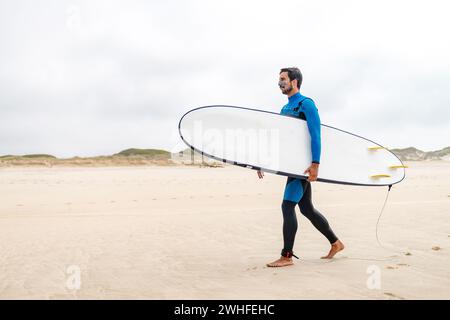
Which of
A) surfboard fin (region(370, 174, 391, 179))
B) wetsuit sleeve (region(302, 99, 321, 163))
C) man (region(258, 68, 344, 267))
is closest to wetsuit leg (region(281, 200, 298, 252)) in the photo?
man (region(258, 68, 344, 267))

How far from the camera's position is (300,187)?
166 inches

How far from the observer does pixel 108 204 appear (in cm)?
1146

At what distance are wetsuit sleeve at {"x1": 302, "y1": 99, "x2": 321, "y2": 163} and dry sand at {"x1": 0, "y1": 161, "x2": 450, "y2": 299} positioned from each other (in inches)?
42.3

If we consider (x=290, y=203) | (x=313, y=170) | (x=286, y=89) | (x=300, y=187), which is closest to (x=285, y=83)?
(x=286, y=89)

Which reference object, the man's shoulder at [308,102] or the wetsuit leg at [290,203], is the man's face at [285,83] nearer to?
the man's shoulder at [308,102]

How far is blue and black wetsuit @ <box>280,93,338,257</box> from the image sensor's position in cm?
416

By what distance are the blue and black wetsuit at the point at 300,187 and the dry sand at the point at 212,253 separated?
15.1 inches

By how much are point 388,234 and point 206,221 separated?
10.1 ft

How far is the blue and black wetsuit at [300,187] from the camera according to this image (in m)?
4.16

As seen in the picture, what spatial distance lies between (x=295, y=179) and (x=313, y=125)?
1.72 feet

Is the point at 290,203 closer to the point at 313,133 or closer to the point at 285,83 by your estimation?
the point at 313,133

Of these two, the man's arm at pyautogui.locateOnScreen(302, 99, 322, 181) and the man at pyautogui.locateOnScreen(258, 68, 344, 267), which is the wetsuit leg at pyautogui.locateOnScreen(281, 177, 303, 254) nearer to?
the man at pyautogui.locateOnScreen(258, 68, 344, 267)

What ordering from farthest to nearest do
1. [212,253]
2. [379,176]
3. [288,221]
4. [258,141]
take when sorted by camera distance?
[212,253] < [379,176] < [258,141] < [288,221]
